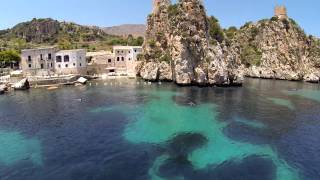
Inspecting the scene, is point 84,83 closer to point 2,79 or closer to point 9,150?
point 2,79

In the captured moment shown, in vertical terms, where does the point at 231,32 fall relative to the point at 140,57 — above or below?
above

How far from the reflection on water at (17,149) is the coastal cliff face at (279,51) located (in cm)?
9594

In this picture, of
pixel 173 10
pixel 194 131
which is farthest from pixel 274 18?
pixel 194 131

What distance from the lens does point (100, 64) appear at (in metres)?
108

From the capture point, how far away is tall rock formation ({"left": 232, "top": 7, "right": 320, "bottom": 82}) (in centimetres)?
11275

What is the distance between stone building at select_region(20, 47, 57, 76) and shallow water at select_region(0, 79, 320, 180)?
1079 inches

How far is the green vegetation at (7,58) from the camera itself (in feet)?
369

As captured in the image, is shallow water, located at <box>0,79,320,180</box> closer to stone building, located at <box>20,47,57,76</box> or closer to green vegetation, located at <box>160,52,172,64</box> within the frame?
green vegetation, located at <box>160,52,172,64</box>

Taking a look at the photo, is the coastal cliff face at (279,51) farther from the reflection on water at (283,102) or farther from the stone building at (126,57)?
the reflection on water at (283,102)

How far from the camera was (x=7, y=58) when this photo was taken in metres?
113

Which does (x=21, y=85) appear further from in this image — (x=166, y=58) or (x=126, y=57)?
(x=166, y=58)

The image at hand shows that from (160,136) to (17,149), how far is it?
1732 cm

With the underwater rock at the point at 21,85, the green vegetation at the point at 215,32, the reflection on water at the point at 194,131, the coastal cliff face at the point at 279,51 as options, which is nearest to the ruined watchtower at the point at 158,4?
the green vegetation at the point at 215,32

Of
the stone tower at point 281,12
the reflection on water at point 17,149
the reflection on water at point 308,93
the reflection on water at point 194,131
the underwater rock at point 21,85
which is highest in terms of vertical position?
the stone tower at point 281,12
